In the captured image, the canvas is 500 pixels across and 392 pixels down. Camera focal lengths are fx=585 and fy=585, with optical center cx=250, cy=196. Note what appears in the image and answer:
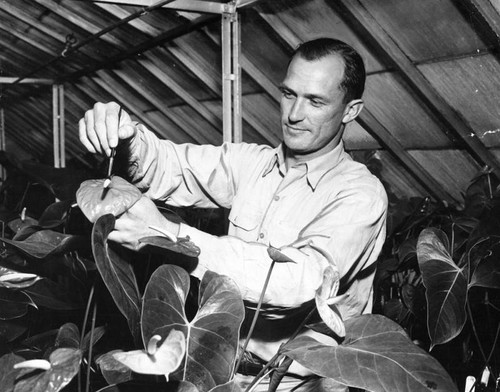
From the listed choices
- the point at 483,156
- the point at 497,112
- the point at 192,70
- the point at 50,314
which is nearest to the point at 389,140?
the point at 483,156

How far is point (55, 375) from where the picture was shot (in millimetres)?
750

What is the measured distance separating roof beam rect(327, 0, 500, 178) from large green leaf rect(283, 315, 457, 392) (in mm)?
1820

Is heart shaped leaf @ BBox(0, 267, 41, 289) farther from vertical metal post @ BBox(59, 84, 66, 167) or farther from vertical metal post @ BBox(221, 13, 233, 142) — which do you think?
vertical metal post @ BBox(59, 84, 66, 167)

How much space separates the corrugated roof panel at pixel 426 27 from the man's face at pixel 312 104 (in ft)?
3.34

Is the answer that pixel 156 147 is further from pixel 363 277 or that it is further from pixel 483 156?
pixel 483 156

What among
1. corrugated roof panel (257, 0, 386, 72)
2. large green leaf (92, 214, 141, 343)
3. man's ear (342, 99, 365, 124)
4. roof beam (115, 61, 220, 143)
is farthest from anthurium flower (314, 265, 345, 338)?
roof beam (115, 61, 220, 143)

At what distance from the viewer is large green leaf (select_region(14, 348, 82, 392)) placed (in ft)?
2.42

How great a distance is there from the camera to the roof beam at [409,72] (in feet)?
7.98

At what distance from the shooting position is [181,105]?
14.8 ft

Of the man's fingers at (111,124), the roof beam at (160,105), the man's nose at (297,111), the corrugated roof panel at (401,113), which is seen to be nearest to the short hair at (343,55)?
the man's nose at (297,111)

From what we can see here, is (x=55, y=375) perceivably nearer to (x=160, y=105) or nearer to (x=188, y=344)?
(x=188, y=344)

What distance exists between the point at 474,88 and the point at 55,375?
2.20m

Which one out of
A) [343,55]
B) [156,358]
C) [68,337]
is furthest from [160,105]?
[156,358]

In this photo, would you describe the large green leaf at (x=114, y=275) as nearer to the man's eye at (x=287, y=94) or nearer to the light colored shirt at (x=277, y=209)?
the light colored shirt at (x=277, y=209)
